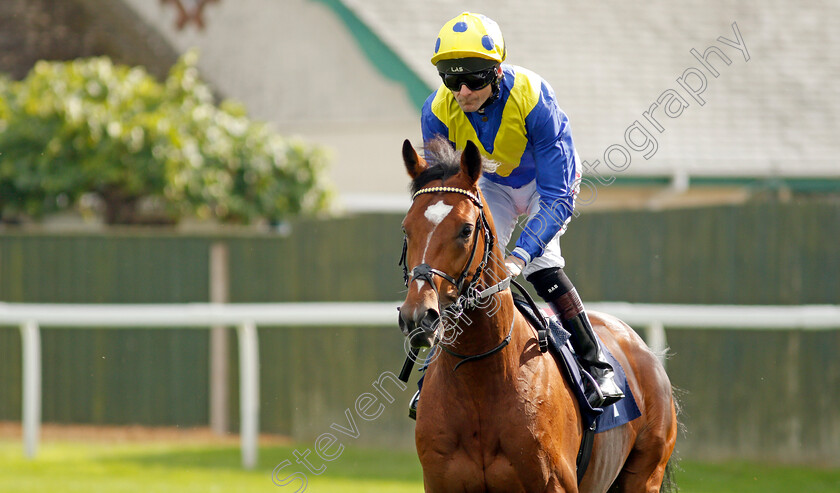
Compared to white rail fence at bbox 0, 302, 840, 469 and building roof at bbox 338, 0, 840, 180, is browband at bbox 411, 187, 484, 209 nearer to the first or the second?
white rail fence at bbox 0, 302, 840, 469

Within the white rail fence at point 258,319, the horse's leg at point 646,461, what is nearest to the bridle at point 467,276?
the horse's leg at point 646,461

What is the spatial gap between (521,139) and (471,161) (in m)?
0.54

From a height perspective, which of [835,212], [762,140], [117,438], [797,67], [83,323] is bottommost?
[117,438]

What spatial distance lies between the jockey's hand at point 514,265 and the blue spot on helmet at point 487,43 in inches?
30.0

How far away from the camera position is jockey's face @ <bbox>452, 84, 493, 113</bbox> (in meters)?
3.90

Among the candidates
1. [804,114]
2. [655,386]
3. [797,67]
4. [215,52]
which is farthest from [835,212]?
[215,52]

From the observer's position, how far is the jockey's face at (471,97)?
12.8ft

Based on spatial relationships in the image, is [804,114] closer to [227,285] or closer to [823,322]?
[823,322]

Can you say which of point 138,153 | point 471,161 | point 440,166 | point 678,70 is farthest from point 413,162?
point 678,70

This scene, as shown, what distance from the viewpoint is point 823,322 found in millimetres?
7141

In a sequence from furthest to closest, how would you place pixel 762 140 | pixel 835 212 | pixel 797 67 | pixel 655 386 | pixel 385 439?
pixel 797 67, pixel 762 140, pixel 385 439, pixel 835 212, pixel 655 386

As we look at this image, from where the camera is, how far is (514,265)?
3680 millimetres

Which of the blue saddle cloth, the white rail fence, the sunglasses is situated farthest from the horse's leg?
the white rail fence

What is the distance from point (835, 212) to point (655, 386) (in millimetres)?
3809
